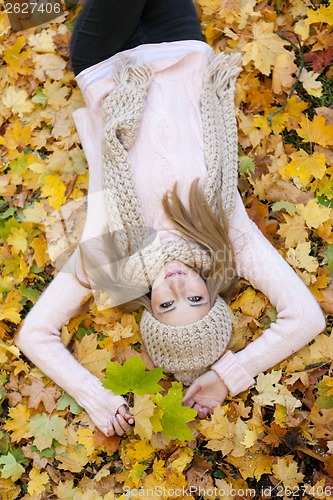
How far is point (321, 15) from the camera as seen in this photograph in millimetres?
3637

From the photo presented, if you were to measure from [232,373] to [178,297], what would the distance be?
1.56 ft

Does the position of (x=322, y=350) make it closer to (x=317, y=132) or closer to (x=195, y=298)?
(x=195, y=298)

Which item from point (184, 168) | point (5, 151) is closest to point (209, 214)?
point (184, 168)

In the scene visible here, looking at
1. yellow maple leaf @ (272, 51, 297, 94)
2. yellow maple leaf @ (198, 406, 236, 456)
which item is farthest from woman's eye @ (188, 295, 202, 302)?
yellow maple leaf @ (272, 51, 297, 94)

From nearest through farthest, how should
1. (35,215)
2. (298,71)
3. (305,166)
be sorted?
1. (305,166)
2. (35,215)
3. (298,71)

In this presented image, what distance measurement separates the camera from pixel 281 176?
3439 millimetres

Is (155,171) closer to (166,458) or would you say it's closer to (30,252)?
(30,252)

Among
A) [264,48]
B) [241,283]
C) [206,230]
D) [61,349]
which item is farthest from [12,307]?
[264,48]

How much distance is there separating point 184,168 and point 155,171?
152 millimetres

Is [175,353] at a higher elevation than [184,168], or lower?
lower

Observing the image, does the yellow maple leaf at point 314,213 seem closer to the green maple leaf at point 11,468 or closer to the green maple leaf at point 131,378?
the green maple leaf at point 131,378

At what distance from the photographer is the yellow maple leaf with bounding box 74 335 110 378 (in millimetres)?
3170

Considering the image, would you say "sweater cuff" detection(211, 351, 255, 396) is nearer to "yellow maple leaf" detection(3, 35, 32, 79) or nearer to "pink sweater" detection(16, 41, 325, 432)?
"pink sweater" detection(16, 41, 325, 432)

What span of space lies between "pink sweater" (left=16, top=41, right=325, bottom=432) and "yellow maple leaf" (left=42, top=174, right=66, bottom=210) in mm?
288
